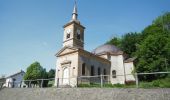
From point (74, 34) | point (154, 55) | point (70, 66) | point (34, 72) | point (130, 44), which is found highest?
point (130, 44)

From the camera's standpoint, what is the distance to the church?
78.3 feet

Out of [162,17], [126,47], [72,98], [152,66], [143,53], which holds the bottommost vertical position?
[72,98]

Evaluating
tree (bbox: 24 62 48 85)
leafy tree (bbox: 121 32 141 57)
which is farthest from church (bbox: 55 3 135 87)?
tree (bbox: 24 62 48 85)

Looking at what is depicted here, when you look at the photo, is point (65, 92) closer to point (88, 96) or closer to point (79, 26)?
point (88, 96)

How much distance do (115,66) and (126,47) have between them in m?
11.7


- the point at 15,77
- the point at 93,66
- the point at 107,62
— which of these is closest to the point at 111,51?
the point at 107,62

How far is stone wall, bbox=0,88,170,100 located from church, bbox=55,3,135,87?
6.17 meters

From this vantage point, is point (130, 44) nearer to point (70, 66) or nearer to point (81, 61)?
point (81, 61)

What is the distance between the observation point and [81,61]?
23.9 m

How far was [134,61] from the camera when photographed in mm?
30453

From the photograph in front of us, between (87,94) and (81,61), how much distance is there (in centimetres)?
1163

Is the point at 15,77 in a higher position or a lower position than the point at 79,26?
lower

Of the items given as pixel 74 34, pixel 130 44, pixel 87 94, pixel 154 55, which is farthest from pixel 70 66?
pixel 130 44

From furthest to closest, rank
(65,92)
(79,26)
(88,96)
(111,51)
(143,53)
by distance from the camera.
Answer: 1. (111,51)
2. (79,26)
3. (143,53)
4. (65,92)
5. (88,96)
